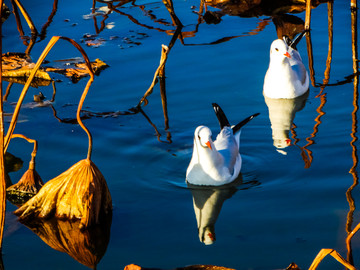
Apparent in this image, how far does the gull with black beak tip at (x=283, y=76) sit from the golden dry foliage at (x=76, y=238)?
152 inches

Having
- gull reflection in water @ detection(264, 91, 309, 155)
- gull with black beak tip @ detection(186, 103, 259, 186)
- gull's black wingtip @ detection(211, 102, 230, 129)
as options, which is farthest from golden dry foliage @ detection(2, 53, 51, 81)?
gull with black beak tip @ detection(186, 103, 259, 186)

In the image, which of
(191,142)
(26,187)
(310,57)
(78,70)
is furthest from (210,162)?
(310,57)

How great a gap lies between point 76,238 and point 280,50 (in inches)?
181

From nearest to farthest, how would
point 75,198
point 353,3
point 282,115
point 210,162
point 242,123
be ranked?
point 75,198 → point 210,162 → point 242,123 → point 282,115 → point 353,3

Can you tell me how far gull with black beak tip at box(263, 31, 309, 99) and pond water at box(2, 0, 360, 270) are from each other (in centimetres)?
19

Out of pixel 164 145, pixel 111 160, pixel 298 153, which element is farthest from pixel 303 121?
pixel 111 160

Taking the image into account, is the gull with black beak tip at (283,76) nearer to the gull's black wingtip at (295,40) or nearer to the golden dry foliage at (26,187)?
the gull's black wingtip at (295,40)

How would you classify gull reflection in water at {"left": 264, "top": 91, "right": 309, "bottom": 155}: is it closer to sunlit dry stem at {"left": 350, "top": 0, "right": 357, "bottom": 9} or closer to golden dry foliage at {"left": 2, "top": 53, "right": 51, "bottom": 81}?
sunlit dry stem at {"left": 350, "top": 0, "right": 357, "bottom": 9}

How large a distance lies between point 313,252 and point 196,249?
1.04m

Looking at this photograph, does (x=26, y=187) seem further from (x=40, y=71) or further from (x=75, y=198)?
(x=40, y=71)

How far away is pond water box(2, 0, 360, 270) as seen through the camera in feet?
21.4

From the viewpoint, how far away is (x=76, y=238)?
22.1ft

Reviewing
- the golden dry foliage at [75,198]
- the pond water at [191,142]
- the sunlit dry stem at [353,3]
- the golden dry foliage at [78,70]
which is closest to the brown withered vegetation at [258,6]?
the pond water at [191,142]

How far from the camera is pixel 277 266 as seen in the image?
6082 millimetres
